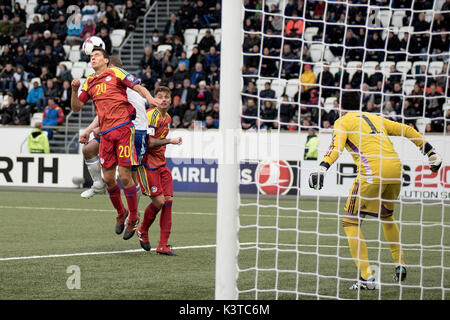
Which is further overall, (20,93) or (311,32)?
(20,93)

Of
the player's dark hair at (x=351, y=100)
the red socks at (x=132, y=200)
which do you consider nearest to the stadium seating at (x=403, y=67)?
the red socks at (x=132, y=200)

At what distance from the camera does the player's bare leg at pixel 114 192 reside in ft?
29.7

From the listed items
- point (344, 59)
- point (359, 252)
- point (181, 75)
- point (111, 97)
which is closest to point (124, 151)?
point (111, 97)

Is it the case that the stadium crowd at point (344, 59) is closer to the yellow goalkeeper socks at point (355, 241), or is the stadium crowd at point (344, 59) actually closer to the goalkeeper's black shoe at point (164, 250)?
the goalkeeper's black shoe at point (164, 250)

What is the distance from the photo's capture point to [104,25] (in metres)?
26.1

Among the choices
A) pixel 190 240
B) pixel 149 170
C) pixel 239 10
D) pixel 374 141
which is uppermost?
pixel 239 10

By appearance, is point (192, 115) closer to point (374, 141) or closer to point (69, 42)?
point (69, 42)

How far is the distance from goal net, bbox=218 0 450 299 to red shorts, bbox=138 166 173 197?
1006mm

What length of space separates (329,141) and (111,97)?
37.9 feet

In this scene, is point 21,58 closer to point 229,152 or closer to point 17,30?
point 17,30

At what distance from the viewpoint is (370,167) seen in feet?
23.3

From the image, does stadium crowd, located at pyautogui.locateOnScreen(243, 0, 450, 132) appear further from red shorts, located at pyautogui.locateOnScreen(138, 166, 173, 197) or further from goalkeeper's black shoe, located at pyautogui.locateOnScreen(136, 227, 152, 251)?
goalkeeper's black shoe, located at pyautogui.locateOnScreen(136, 227, 152, 251)

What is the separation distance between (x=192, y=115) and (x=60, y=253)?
13.5m
